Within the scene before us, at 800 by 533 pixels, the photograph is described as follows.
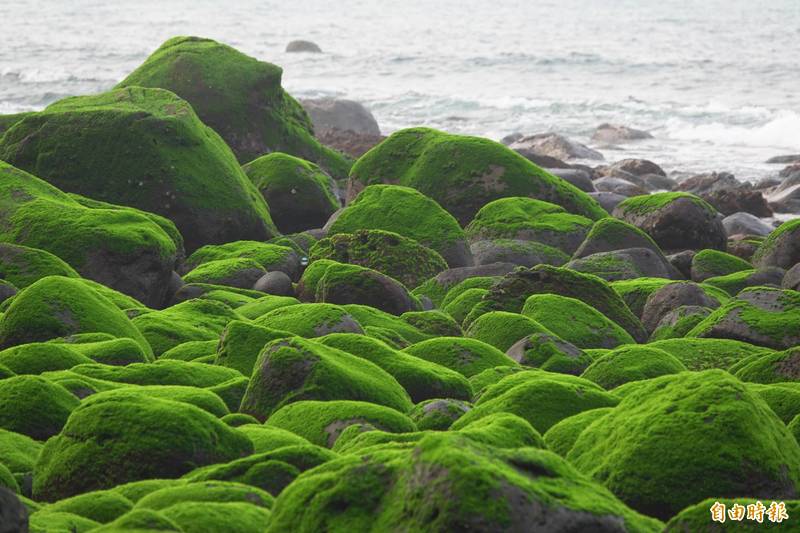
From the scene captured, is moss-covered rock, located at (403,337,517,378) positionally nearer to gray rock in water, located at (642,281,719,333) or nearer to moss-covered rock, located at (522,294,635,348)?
moss-covered rock, located at (522,294,635,348)

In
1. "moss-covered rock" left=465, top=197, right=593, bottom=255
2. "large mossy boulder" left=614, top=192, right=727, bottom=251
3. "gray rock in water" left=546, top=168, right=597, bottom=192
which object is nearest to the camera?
"moss-covered rock" left=465, top=197, right=593, bottom=255

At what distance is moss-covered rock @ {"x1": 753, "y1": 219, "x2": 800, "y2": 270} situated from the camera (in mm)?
16531

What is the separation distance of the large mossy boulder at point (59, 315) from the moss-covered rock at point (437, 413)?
335 cm

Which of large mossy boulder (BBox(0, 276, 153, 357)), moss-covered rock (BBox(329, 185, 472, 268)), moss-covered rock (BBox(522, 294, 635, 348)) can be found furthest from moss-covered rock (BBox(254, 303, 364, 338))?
moss-covered rock (BBox(329, 185, 472, 268))

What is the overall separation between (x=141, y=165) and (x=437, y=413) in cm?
977

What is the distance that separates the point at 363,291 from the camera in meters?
13.0

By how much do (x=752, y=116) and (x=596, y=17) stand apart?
43752 mm

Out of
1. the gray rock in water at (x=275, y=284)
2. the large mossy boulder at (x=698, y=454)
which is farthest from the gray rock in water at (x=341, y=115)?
the large mossy boulder at (x=698, y=454)

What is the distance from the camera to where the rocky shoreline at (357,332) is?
5.60 meters

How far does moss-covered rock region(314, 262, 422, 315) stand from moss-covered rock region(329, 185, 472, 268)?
3196 millimetres

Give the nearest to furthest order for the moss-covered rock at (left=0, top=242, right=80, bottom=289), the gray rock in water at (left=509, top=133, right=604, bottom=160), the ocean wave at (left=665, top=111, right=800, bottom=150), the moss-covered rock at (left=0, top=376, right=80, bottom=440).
Answer: the moss-covered rock at (left=0, top=376, right=80, bottom=440) → the moss-covered rock at (left=0, top=242, right=80, bottom=289) → the gray rock in water at (left=509, top=133, right=604, bottom=160) → the ocean wave at (left=665, top=111, right=800, bottom=150)

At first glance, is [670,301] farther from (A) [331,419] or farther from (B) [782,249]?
(A) [331,419]

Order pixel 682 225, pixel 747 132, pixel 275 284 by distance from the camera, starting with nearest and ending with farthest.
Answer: pixel 275 284
pixel 682 225
pixel 747 132

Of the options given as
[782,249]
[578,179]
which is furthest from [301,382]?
[578,179]
